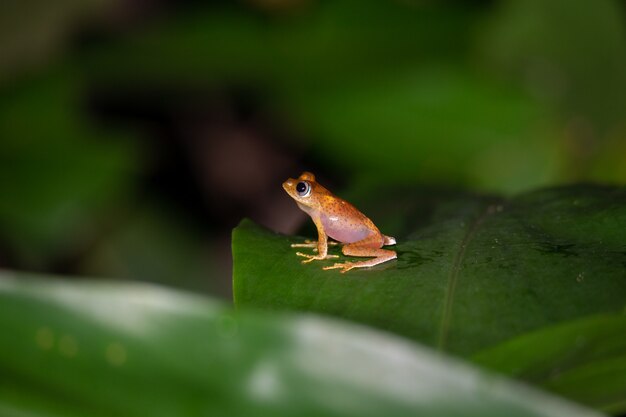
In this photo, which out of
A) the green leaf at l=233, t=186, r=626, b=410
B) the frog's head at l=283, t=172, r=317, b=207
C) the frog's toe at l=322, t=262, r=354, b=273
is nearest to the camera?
the green leaf at l=233, t=186, r=626, b=410

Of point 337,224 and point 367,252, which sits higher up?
point 337,224

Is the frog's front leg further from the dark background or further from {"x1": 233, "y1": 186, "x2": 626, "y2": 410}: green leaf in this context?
the dark background

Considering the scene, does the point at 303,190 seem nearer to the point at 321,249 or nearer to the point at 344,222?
the point at 344,222

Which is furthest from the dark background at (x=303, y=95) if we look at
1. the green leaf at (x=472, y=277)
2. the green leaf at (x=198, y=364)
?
the green leaf at (x=198, y=364)

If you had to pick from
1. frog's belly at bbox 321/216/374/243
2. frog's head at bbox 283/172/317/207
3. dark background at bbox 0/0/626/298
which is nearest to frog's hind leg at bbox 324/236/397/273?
frog's belly at bbox 321/216/374/243

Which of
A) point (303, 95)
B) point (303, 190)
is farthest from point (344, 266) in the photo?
point (303, 95)

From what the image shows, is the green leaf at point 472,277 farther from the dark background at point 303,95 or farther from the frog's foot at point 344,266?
the dark background at point 303,95
